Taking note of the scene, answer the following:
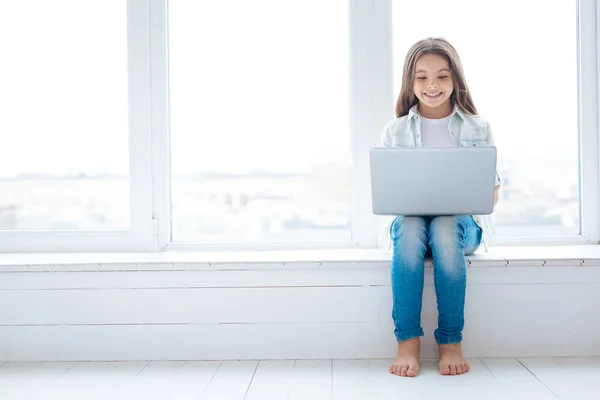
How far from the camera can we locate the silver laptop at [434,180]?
1.71 metres

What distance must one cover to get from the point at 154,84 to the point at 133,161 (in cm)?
30

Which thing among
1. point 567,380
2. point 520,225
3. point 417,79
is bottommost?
point 567,380

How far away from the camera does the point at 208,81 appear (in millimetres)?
2461

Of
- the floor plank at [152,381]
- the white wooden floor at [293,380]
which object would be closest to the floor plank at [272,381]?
the white wooden floor at [293,380]

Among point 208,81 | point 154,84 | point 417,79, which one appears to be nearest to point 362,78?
point 417,79

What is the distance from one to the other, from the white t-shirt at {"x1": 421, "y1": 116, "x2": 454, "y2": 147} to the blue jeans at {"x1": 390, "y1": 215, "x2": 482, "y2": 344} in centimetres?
33

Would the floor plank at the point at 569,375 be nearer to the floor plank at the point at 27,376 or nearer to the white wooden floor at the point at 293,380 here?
the white wooden floor at the point at 293,380

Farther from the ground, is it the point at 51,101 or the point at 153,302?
the point at 51,101

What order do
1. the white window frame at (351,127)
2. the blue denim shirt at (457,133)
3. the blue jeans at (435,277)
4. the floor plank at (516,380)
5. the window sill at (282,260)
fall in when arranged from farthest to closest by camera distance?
the white window frame at (351,127)
the blue denim shirt at (457,133)
the window sill at (282,260)
the blue jeans at (435,277)
the floor plank at (516,380)

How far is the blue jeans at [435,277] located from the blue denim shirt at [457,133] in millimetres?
209

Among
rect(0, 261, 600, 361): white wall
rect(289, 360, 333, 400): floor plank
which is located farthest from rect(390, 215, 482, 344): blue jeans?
rect(289, 360, 333, 400): floor plank

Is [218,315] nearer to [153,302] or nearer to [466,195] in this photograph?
[153,302]

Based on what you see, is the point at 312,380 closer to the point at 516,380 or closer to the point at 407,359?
the point at 407,359

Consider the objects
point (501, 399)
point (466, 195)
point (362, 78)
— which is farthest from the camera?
point (362, 78)
